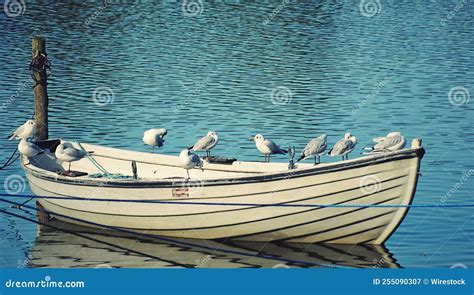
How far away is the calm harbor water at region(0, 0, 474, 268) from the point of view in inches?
970

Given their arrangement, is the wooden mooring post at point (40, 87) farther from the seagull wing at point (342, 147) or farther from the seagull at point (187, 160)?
the seagull wing at point (342, 147)
